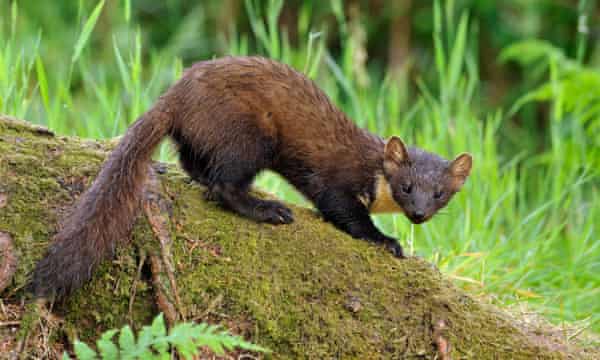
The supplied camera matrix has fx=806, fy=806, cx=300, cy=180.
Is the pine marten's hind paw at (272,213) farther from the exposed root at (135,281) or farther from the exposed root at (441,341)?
the exposed root at (441,341)

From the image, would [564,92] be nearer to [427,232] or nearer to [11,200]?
[427,232]

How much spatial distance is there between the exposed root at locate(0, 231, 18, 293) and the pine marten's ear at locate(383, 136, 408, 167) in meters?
2.16

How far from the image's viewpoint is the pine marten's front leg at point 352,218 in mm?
4113

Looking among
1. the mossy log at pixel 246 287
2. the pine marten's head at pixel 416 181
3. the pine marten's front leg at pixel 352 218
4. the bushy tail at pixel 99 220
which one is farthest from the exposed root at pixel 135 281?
the pine marten's head at pixel 416 181

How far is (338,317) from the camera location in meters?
3.54

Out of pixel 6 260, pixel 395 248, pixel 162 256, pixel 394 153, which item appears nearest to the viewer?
pixel 6 260

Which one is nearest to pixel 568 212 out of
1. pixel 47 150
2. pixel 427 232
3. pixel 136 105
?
pixel 427 232

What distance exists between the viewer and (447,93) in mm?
5902

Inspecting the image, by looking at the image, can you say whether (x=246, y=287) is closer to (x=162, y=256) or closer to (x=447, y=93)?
(x=162, y=256)

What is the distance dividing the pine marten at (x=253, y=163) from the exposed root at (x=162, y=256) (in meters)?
0.13

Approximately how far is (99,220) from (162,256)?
32 cm

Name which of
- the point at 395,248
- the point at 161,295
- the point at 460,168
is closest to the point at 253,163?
the point at 395,248

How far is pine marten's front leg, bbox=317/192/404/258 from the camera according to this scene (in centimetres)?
411

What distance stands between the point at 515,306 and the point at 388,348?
1.25 meters
